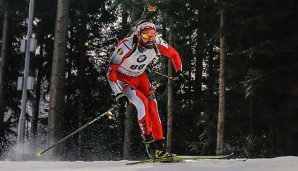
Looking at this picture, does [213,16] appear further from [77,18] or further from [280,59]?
[77,18]

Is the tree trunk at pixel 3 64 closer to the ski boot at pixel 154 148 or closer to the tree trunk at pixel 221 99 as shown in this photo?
the tree trunk at pixel 221 99

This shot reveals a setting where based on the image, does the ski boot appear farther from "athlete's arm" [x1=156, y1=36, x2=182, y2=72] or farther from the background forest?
the background forest

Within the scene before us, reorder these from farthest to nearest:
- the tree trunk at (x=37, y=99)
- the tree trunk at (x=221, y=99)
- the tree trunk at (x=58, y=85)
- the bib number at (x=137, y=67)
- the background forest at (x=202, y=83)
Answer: the tree trunk at (x=37, y=99), the tree trunk at (x=58, y=85), the tree trunk at (x=221, y=99), the background forest at (x=202, y=83), the bib number at (x=137, y=67)

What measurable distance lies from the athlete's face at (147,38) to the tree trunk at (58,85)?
8.37 meters

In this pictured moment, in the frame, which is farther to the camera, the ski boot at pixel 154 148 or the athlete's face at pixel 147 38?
the ski boot at pixel 154 148

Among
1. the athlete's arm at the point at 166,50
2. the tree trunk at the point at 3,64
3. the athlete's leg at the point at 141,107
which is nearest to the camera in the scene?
the athlete's leg at the point at 141,107

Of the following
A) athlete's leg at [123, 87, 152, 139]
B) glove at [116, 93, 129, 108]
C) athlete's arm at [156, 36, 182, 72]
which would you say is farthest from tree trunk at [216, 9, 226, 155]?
glove at [116, 93, 129, 108]

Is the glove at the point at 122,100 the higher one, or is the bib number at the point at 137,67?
the bib number at the point at 137,67

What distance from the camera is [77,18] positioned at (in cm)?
2184

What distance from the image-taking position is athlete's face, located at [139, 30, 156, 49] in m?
5.96

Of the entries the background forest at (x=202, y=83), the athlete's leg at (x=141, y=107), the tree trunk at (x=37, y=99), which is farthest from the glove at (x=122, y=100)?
the tree trunk at (x=37, y=99)

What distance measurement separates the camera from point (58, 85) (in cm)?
1407

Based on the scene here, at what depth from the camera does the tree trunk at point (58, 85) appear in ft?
44.7

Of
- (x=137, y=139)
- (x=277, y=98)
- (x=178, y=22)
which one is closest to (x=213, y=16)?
(x=178, y=22)
